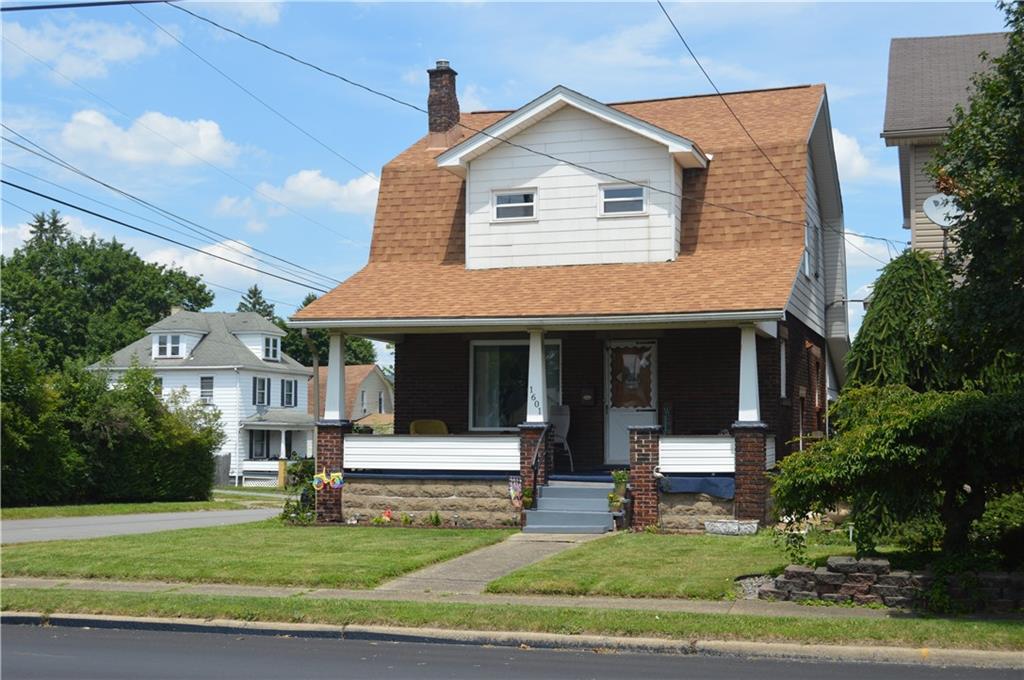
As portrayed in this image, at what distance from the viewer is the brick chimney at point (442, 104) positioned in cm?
2530

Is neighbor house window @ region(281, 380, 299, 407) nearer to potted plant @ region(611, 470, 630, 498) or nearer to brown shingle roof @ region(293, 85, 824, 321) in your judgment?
brown shingle roof @ region(293, 85, 824, 321)

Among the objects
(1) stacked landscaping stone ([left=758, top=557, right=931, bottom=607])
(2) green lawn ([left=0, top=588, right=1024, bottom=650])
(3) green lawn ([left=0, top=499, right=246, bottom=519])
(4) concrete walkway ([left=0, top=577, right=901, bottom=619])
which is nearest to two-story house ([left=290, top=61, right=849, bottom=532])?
(4) concrete walkway ([left=0, top=577, right=901, bottom=619])

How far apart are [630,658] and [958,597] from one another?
11.9 feet

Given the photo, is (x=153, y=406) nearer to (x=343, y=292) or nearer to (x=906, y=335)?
(x=343, y=292)

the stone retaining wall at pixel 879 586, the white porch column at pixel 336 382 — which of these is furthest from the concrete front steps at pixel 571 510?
→ the stone retaining wall at pixel 879 586

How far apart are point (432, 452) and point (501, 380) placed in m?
3.01

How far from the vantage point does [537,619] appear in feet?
36.5

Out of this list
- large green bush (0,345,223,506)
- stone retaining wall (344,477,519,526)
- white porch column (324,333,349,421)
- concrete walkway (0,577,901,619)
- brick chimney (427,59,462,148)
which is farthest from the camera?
large green bush (0,345,223,506)

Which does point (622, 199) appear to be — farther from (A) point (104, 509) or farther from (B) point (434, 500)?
(A) point (104, 509)

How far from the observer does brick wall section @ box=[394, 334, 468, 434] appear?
2259 cm

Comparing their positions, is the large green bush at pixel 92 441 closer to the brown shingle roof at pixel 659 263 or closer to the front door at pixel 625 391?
the brown shingle roof at pixel 659 263

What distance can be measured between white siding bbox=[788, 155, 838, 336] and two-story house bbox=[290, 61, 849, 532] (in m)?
0.14

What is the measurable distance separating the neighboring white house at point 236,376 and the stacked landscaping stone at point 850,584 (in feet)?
151

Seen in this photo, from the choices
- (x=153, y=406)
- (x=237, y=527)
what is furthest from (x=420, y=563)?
(x=153, y=406)
